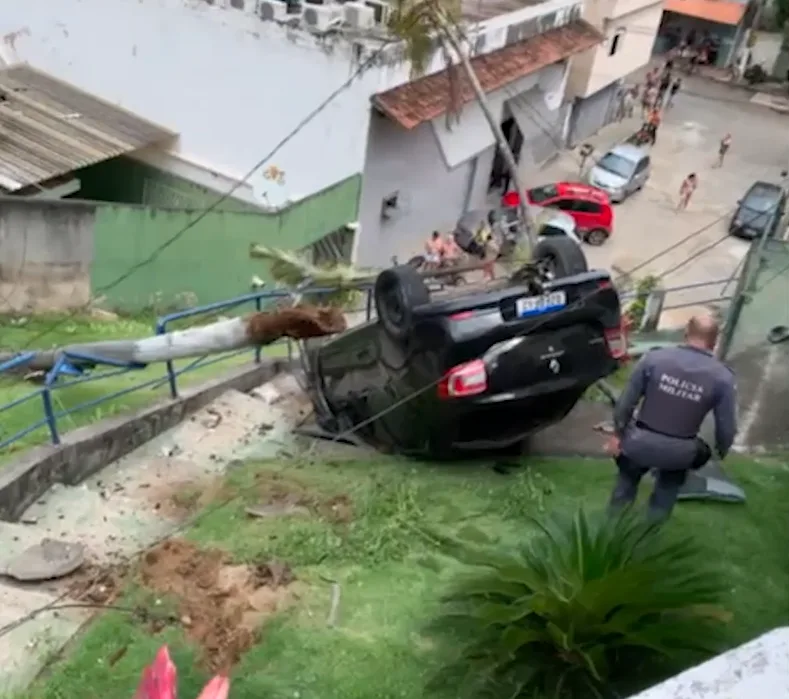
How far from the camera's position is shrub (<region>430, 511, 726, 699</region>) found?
445 centimetres

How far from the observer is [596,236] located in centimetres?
2541

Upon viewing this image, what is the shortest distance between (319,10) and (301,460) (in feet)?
35.8

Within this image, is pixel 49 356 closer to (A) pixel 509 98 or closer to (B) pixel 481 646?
(B) pixel 481 646

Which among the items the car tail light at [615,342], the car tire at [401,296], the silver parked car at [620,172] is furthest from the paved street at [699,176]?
the car tire at [401,296]

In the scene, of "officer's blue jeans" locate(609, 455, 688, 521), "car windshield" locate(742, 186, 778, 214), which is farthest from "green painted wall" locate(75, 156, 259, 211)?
"officer's blue jeans" locate(609, 455, 688, 521)

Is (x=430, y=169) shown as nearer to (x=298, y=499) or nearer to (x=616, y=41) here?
(x=616, y=41)

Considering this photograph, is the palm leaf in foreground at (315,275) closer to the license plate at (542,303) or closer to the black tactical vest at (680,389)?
the license plate at (542,303)

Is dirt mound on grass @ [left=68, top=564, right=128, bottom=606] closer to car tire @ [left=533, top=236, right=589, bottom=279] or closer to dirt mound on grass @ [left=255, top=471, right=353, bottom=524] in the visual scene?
dirt mound on grass @ [left=255, top=471, right=353, bottom=524]

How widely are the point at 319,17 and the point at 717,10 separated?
2833cm

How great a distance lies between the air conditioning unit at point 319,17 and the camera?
17.1 metres

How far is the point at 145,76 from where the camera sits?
19234mm

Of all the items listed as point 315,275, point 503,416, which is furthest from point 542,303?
point 315,275

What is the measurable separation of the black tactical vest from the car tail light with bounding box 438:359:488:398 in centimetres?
146

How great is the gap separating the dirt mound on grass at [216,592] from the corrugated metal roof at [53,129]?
414 inches
